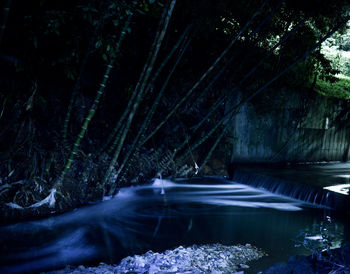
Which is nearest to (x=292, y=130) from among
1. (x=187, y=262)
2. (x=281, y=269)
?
(x=187, y=262)

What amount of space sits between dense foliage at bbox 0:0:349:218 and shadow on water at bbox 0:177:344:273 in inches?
18.3

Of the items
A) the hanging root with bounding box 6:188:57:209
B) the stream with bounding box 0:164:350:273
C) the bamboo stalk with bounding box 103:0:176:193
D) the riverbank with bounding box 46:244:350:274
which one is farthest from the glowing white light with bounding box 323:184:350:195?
the hanging root with bounding box 6:188:57:209

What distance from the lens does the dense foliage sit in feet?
14.1

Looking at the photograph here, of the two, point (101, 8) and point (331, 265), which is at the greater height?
point (101, 8)

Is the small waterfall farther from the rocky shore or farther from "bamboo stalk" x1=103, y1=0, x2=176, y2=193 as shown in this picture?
"bamboo stalk" x1=103, y1=0, x2=176, y2=193

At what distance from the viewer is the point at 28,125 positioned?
4863 millimetres

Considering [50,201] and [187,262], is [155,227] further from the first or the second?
[50,201]

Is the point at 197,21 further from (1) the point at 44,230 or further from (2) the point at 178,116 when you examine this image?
(1) the point at 44,230

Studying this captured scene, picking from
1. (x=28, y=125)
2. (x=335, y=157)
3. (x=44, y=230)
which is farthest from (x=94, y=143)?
(x=335, y=157)

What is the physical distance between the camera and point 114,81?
21.4 ft

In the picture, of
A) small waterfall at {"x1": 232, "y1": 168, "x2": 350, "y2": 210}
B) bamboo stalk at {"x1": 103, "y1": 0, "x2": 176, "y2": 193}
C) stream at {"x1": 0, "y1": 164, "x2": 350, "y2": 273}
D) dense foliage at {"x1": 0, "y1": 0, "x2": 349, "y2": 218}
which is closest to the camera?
stream at {"x1": 0, "y1": 164, "x2": 350, "y2": 273}

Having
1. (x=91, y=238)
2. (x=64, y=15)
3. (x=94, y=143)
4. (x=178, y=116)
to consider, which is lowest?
(x=91, y=238)

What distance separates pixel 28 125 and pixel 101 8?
2181 mm

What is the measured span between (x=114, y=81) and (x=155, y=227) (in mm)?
3128
